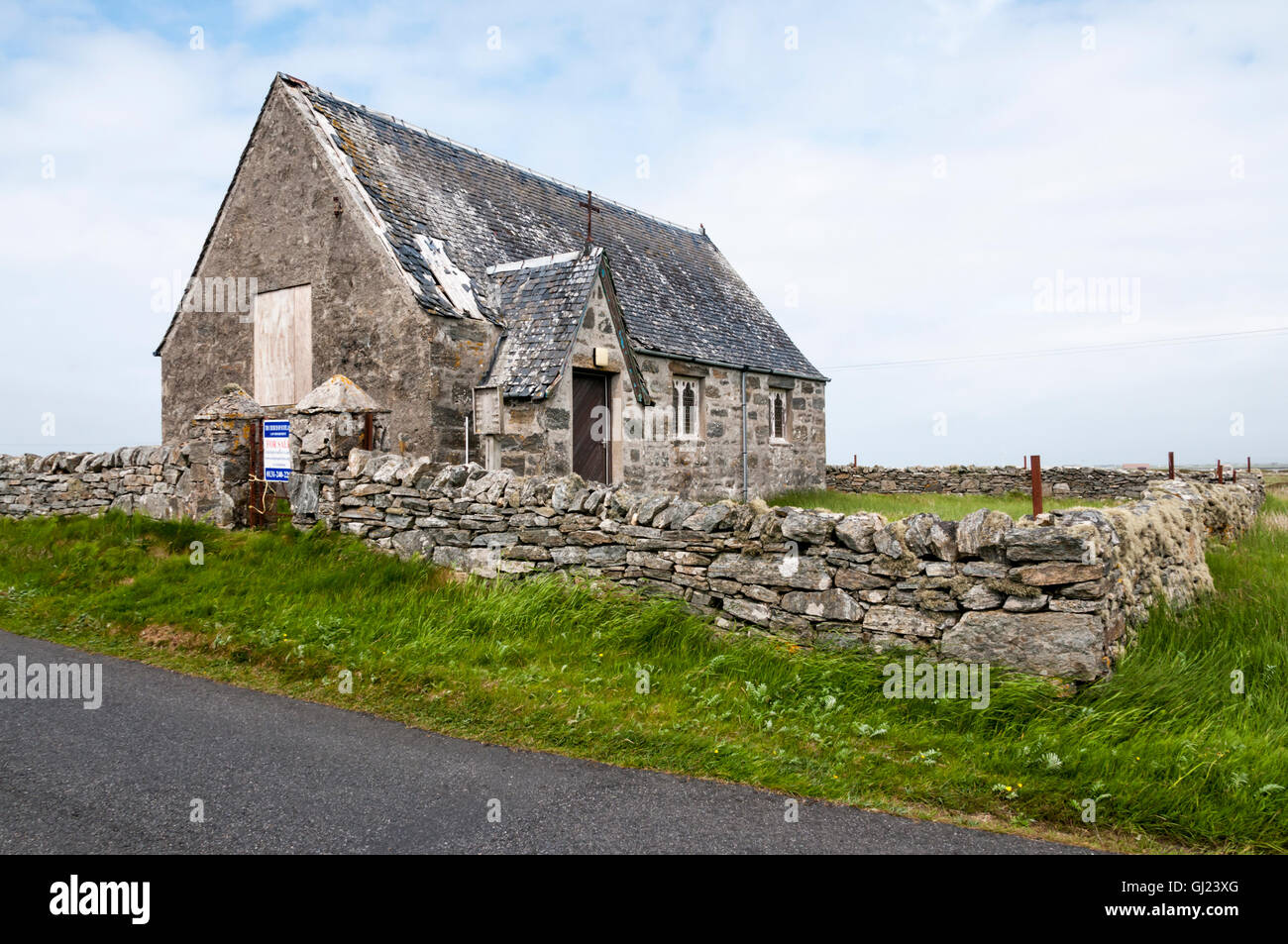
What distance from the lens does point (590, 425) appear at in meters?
13.7

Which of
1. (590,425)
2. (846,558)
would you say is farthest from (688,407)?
(846,558)

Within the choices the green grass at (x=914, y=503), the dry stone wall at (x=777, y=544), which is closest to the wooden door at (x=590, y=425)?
the dry stone wall at (x=777, y=544)

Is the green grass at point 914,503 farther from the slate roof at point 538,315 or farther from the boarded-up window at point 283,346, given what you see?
the boarded-up window at point 283,346

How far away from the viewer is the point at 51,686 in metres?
6.72

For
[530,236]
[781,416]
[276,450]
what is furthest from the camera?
[781,416]

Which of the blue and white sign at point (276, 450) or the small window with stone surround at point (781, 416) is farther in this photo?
the small window with stone surround at point (781, 416)

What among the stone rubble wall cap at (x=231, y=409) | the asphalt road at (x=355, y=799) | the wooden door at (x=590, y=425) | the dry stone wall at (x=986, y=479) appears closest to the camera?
the asphalt road at (x=355, y=799)

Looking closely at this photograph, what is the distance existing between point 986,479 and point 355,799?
24827mm

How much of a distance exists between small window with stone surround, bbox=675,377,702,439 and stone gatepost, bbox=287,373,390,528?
849 centimetres

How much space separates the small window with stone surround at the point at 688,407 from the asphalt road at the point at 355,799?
12811mm

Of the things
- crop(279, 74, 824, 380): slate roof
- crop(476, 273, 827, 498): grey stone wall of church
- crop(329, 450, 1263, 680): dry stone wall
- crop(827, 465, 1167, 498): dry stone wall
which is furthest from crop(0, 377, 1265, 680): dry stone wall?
crop(827, 465, 1167, 498): dry stone wall

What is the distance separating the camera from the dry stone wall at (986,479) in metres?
23.1

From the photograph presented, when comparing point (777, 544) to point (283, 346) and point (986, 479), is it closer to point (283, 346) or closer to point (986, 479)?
point (283, 346)

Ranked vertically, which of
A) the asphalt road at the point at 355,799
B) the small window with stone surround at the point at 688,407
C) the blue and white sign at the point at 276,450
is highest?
the small window with stone surround at the point at 688,407
